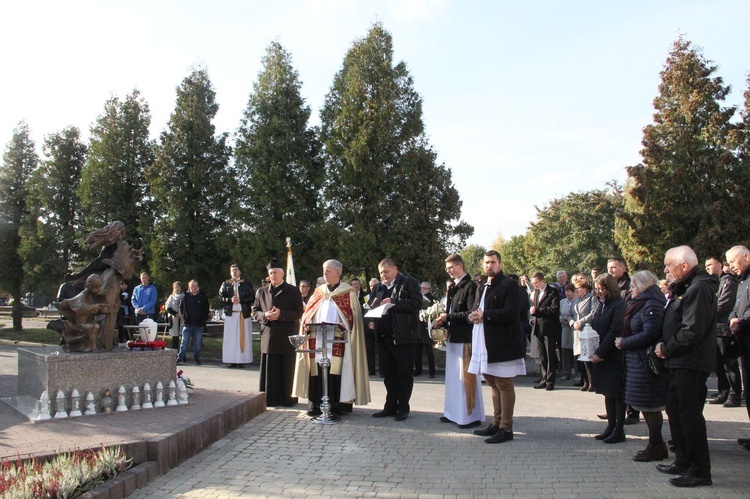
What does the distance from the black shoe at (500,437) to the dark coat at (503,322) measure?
0.82 meters

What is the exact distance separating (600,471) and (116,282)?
6212 mm

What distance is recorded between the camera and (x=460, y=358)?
7.80m

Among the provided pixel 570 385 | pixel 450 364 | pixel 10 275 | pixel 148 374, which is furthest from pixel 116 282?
pixel 10 275

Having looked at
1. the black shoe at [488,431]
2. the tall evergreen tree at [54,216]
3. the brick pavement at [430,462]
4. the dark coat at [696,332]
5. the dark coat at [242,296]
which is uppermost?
the tall evergreen tree at [54,216]

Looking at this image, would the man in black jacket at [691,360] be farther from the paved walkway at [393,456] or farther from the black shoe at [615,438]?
the black shoe at [615,438]

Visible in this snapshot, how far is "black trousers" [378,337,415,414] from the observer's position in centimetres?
812

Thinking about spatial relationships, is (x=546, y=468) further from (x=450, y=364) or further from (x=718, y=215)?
(x=718, y=215)

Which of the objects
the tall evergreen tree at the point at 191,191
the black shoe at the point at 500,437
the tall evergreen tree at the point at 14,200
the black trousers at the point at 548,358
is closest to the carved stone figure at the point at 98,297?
the black shoe at the point at 500,437

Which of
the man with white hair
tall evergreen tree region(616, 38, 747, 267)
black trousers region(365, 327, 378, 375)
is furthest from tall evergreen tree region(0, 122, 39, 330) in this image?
tall evergreen tree region(616, 38, 747, 267)

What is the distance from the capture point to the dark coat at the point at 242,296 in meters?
14.2

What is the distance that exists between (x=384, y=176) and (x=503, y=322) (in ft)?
63.9

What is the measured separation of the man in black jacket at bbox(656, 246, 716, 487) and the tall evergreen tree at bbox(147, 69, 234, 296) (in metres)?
21.5

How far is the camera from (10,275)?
2500 cm

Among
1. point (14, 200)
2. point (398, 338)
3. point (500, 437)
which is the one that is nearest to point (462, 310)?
point (398, 338)
